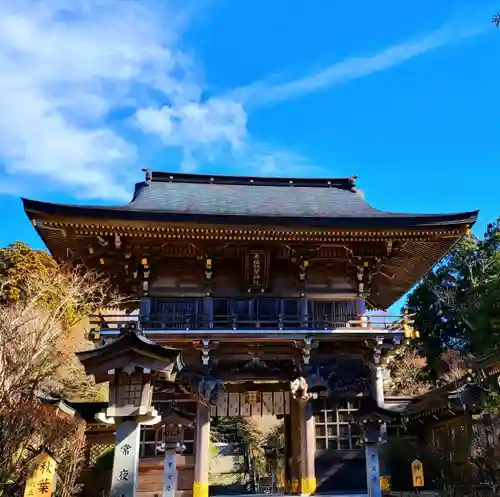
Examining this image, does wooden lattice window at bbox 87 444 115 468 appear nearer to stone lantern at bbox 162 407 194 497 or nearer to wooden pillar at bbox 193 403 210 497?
wooden pillar at bbox 193 403 210 497

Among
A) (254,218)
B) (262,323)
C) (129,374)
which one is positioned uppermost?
(254,218)

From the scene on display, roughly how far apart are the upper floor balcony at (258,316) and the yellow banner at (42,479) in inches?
158

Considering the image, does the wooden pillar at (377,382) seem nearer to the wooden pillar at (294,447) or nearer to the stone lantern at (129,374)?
the wooden pillar at (294,447)

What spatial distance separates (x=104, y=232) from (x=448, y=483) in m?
10.3

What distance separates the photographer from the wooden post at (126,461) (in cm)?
639

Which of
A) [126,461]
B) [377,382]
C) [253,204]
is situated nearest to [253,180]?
[253,204]

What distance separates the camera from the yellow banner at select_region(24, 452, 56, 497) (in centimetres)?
798

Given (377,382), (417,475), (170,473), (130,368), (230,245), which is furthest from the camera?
(230,245)

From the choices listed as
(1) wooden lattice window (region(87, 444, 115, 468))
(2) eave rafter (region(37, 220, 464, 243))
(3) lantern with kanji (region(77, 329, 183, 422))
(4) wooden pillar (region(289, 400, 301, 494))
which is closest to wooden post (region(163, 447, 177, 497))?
(4) wooden pillar (region(289, 400, 301, 494))

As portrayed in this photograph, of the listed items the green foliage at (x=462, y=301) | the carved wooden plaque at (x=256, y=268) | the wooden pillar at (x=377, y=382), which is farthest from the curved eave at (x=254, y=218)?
the green foliage at (x=462, y=301)

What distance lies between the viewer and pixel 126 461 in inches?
255

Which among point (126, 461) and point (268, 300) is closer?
point (126, 461)

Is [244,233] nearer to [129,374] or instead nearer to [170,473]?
[170,473]

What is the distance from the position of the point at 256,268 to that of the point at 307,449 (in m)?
4.65
